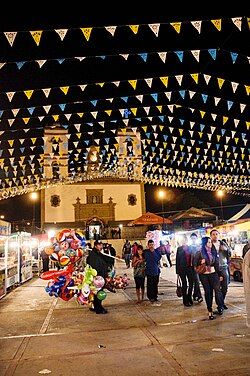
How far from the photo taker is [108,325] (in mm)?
7191

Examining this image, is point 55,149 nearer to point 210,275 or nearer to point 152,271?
point 152,271

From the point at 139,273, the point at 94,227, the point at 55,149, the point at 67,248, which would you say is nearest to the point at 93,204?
the point at 94,227

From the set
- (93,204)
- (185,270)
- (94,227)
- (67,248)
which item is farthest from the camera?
(93,204)

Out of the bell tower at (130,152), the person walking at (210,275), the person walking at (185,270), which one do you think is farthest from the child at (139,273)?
the bell tower at (130,152)

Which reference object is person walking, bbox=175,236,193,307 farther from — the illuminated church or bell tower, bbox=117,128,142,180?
the illuminated church

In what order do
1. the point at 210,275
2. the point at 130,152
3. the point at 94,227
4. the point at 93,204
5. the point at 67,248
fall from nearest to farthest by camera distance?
the point at 210,275 → the point at 67,248 → the point at 130,152 → the point at 94,227 → the point at 93,204

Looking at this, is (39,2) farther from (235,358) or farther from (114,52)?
(235,358)

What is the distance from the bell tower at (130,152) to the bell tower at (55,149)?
254 centimetres

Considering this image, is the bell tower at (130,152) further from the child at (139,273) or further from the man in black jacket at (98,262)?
the man in black jacket at (98,262)

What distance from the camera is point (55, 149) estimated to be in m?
15.8

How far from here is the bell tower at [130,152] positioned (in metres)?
15.5

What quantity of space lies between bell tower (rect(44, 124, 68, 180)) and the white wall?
17.5 metres

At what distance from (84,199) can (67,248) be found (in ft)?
90.0

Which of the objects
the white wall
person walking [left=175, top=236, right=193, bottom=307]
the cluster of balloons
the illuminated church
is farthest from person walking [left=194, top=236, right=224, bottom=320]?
the white wall
